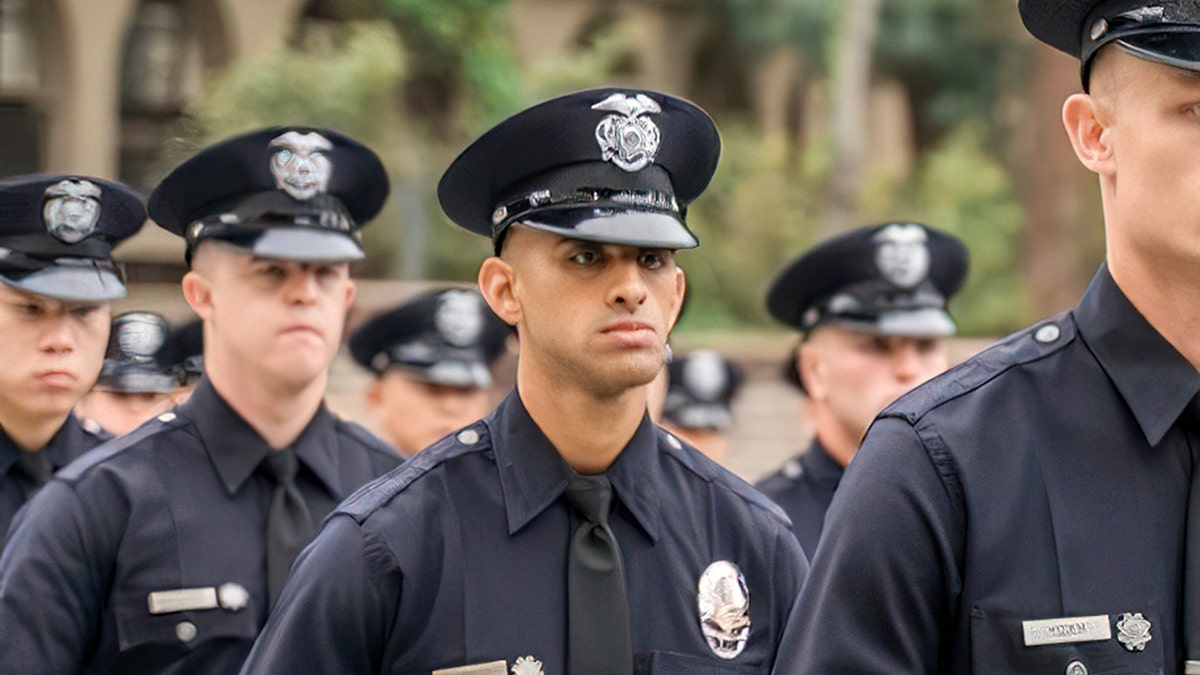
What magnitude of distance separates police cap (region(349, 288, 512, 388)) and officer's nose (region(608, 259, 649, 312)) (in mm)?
4043

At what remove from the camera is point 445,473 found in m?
3.18

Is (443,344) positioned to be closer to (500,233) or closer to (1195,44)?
(500,233)

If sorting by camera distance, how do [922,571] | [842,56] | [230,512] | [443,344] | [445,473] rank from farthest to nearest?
[842,56] < [443,344] < [230,512] < [445,473] < [922,571]

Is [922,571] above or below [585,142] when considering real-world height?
below

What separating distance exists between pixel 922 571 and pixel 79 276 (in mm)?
3191

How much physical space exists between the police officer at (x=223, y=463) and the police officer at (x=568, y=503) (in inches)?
41.0

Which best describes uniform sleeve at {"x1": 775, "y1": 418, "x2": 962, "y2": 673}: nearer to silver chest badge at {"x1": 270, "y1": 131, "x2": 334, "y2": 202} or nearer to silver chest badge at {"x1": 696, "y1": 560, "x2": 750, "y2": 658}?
silver chest badge at {"x1": 696, "y1": 560, "x2": 750, "y2": 658}

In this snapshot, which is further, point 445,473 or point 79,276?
point 79,276

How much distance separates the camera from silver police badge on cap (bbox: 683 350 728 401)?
8084 millimetres

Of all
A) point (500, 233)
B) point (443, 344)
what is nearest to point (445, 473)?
point (500, 233)

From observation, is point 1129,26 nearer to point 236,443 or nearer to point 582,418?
point 582,418

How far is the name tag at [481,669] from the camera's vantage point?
9.68 ft

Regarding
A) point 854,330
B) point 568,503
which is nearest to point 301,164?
point 568,503

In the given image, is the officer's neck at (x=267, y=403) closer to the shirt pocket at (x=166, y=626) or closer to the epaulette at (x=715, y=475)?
the shirt pocket at (x=166, y=626)
